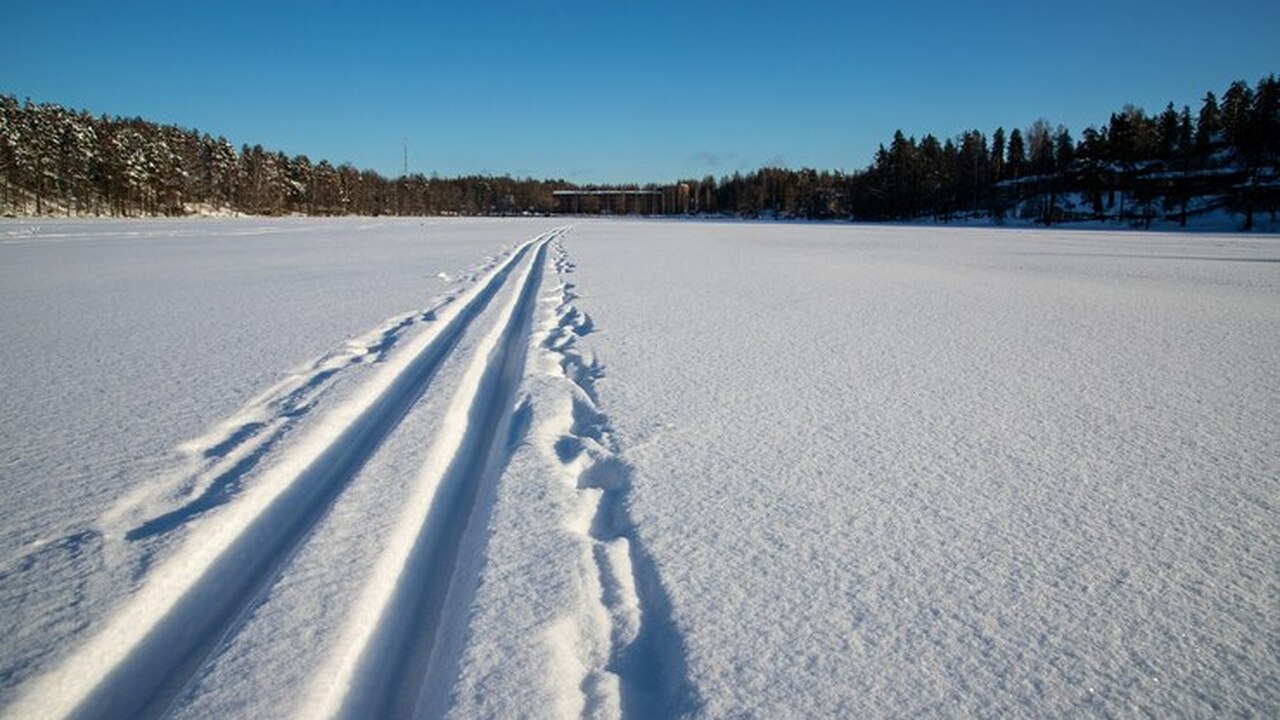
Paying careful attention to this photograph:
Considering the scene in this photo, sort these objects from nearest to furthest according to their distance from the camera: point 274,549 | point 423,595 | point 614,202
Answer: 1. point 423,595
2. point 274,549
3. point 614,202

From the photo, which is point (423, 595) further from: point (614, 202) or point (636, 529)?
point (614, 202)

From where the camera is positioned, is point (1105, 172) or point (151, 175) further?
point (151, 175)

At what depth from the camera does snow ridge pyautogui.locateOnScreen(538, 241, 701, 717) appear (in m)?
1.50

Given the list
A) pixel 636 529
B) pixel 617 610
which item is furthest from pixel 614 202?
pixel 617 610

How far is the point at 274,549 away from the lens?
7.20ft

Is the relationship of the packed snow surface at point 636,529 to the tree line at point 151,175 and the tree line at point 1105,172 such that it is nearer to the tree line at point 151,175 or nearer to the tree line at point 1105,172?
the tree line at point 1105,172

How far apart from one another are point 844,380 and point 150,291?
9.57m

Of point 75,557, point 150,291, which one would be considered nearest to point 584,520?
point 75,557

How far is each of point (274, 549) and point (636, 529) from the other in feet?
4.20

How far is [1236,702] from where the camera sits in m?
1.46

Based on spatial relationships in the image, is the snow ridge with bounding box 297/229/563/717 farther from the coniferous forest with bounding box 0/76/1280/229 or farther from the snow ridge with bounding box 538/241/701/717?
the coniferous forest with bounding box 0/76/1280/229

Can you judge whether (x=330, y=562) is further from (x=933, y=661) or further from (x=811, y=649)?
(x=933, y=661)

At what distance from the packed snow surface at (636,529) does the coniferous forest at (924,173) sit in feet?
174

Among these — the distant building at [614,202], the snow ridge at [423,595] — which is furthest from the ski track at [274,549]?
the distant building at [614,202]
